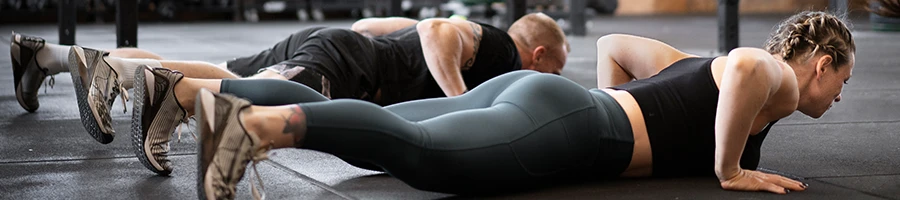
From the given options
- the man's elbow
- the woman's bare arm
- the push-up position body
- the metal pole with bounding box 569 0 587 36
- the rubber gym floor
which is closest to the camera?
the woman's bare arm

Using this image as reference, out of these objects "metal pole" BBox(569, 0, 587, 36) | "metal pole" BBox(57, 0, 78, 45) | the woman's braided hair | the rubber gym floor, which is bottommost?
"metal pole" BBox(569, 0, 587, 36)

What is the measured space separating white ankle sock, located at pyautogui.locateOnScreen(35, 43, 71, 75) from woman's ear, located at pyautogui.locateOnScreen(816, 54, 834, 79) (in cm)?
261

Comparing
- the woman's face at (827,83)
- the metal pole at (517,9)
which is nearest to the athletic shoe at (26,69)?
the woman's face at (827,83)

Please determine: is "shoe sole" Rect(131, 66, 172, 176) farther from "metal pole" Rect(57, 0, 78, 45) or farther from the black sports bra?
"metal pole" Rect(57, 0, 78, 45)

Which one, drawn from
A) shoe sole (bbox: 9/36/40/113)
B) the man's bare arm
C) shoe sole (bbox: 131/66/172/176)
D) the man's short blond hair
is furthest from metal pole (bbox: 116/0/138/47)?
shoe sole (bbox: 131/66/172/176)

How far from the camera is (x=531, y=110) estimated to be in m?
2.22

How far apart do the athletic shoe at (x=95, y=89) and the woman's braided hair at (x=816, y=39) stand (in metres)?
1.71

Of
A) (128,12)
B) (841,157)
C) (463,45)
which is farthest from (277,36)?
(841,157)

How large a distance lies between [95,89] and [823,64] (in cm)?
188

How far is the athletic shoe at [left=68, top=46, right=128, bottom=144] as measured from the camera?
2.78m

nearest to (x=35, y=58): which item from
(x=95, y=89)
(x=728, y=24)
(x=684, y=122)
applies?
(x=95, y=89)

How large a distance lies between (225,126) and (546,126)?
70cm

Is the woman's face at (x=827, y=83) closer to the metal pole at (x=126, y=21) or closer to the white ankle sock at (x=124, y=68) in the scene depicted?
the white ankle sock at (x=124, y=68)

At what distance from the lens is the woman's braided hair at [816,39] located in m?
2.36
